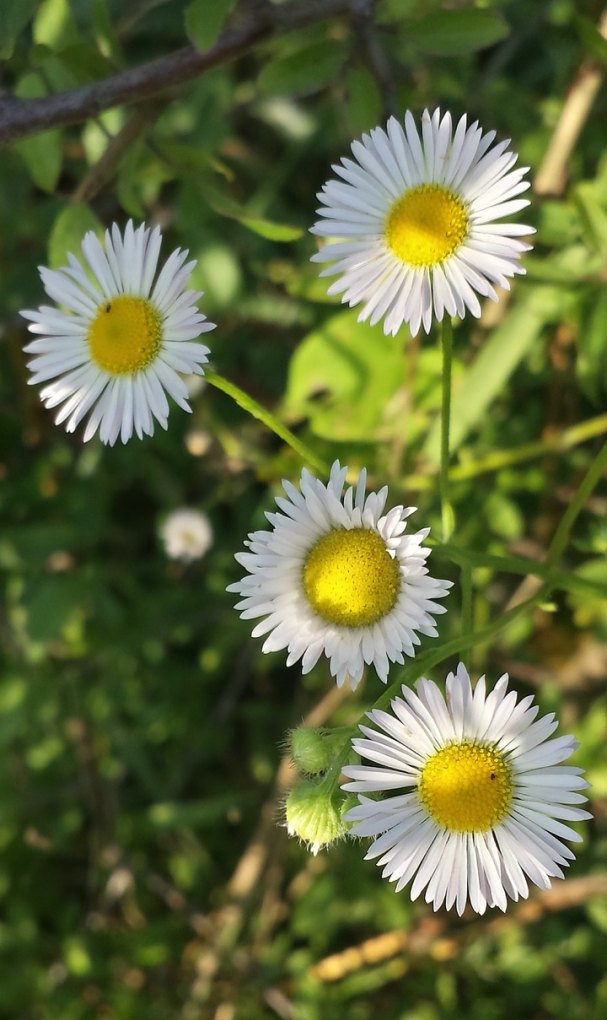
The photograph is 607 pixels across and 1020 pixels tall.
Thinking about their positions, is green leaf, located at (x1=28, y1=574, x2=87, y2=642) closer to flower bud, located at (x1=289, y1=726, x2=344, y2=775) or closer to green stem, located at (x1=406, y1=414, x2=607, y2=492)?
green stem, located at (x1=406, y1=414, x2=607, y2=492)

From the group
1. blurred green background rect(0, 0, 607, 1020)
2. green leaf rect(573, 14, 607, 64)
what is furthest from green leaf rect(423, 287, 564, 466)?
green leaf rect(573, 14, 607, 64)

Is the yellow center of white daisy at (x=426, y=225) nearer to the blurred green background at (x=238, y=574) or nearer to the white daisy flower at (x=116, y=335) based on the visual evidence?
the white daisy flower at (x=116, y=335)

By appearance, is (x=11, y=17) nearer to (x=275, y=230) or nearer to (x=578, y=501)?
(x=275, y=230)

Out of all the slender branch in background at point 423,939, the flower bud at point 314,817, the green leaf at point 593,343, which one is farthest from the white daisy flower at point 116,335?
the slender branch in background at point 423,939

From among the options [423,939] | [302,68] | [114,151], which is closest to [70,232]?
[114,151]

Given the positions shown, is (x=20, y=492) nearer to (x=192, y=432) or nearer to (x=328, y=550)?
(x=192, y=432)

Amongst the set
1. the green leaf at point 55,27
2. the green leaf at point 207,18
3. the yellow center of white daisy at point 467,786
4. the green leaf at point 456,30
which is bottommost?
the yellow center of white daisy at point 467,786

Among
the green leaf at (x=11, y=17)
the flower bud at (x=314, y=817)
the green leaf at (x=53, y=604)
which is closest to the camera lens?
the flower bud at (x=314, y=817)
